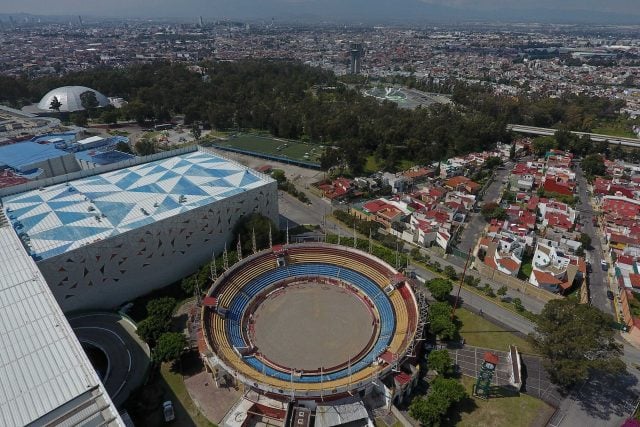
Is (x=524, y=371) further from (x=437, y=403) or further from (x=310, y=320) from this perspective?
(x=310, y=320)

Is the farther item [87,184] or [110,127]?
[110,127]

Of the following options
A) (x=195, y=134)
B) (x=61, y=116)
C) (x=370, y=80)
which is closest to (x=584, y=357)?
(x=195, y=134)

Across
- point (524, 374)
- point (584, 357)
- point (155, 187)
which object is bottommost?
point (524, 374)

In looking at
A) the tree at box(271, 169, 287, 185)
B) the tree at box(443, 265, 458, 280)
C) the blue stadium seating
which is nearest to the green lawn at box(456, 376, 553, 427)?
the blue stadium seating

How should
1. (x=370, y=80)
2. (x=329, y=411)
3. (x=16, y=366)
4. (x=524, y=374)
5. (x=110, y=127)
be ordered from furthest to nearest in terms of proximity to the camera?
(x=370, y=80)
(x=110, y=127)
(x=524, y=374)
(x=329, y=411)
(x=16, y=366)

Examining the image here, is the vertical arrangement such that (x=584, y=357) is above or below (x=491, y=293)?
above

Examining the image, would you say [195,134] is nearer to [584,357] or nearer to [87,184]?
[87,184]

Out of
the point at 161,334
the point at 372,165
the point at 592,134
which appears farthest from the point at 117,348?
the point at 592,134

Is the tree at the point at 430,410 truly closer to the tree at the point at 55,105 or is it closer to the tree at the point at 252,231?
the tree at the point at 252,231
